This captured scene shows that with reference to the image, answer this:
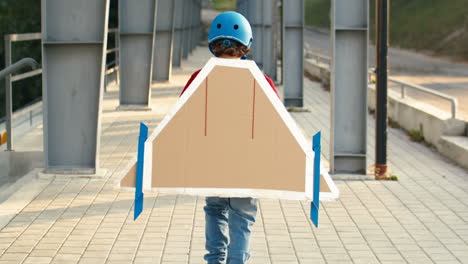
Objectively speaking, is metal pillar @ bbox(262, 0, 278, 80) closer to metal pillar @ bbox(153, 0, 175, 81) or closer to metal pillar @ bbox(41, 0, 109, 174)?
metal pillar @ bbox(153, 0, 175, 81)

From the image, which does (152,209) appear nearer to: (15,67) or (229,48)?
(15,67)

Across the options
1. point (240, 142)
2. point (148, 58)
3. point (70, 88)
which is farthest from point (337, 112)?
point (148, 58)

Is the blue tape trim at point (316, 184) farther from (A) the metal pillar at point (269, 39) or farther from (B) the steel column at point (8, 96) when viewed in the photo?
(A) the metal pillar at point (269, 39)

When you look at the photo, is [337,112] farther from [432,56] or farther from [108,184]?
[432,56]

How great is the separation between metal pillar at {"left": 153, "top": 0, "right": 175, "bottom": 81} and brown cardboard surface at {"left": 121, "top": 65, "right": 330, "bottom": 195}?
17.6 m

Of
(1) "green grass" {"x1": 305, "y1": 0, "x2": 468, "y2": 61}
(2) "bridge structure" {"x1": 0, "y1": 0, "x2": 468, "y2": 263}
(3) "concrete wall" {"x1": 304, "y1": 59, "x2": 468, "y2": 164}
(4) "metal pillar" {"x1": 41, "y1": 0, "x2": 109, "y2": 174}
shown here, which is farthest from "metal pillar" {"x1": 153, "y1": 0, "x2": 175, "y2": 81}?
(1) "green grass" {"x1": 305, "y1": 0, "x2": 468, "y2": 61}

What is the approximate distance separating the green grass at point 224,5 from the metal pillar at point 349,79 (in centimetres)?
8044

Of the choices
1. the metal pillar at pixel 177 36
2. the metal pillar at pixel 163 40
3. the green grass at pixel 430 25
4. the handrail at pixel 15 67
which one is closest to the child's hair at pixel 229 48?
the handrail at pixel 15 67

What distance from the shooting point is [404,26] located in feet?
172

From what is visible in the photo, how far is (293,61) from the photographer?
1722 cm

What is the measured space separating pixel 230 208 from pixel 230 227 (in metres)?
0.11

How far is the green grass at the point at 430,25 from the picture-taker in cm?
4170

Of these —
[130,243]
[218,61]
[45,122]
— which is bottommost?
[130,243]

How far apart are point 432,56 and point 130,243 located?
3594 cm
